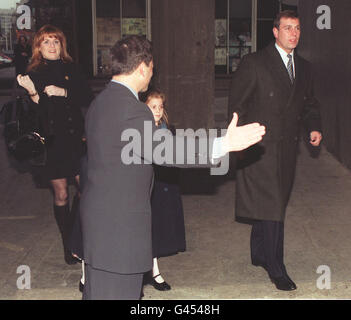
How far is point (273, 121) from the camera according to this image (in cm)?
553

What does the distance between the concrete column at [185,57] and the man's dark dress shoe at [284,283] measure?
185 inches

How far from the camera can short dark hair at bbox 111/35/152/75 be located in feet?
11.8

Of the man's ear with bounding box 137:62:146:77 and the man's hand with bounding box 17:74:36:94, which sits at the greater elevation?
the man's ear with bounding box 137:62:146:77

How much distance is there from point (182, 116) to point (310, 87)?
4.25 meters

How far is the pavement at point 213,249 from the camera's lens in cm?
553

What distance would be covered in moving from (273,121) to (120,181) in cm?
229

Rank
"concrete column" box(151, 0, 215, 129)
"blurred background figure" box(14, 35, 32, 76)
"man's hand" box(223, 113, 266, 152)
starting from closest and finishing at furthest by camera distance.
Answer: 1. "man's hand" box(223, 113, 266, 152)
2. "concrete column" box(151, 0, 215, 129)
3. "blurred background figure" box(14, 35, 32, 76)

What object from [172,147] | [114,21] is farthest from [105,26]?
[172,147]

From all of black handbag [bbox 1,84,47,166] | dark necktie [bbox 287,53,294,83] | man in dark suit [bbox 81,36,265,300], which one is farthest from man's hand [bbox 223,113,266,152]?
black handbag [bbox 1,84,47,166]

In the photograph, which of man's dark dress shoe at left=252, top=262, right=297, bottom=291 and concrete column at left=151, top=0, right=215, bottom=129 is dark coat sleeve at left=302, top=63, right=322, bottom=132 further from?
concrete column at left=151, top=0, right=215, bottom=129

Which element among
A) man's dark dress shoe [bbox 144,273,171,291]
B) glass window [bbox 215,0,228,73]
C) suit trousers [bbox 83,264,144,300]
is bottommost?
man's dark dress shoe [bbox 144,273,171,291]

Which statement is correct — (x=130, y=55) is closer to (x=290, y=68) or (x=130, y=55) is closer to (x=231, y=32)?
(x=290, y=68)

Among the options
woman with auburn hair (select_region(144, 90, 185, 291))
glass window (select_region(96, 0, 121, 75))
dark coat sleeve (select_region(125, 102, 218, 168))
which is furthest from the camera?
glass window (select_region(96, 0, 121, 75))
